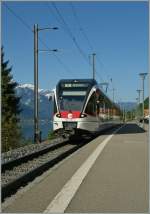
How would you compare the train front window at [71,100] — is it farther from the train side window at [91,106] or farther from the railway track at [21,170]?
the railway track at [21,170]

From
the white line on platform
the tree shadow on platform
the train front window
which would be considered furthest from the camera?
the tree shadow on platform

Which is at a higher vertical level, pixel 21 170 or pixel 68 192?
pixel 68 192

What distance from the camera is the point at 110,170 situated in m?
13.0

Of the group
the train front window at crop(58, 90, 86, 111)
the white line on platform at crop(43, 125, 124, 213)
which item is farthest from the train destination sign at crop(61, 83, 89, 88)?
the white line on platform at crop(43, 125, 124, 213)

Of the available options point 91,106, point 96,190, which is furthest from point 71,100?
point 96,190

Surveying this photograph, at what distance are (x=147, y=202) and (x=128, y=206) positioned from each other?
0.50m

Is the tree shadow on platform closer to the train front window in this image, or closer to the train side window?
the train side window

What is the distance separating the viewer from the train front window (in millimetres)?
25688

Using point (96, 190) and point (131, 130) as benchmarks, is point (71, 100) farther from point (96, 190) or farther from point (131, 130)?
point (131, 130)

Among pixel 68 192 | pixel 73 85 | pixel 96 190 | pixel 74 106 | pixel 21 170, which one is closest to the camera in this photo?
pixel 68 192

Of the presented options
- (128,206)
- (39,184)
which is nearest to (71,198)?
(128,206)

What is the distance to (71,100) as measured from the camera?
2592 cm

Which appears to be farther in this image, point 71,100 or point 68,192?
point 71,100

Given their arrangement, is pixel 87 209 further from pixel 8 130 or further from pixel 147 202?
pixel 8 130
